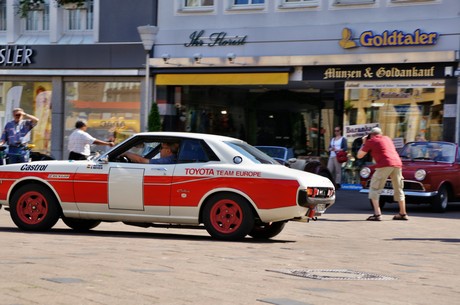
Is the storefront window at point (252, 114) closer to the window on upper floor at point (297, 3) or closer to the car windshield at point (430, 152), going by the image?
the window on upper floor at point (297, 3)

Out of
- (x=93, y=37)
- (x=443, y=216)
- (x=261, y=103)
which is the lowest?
(x=443, y=216)

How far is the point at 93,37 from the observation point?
3247 centimetres

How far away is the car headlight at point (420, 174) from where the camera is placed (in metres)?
20.2

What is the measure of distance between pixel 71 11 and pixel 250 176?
22.1 metres

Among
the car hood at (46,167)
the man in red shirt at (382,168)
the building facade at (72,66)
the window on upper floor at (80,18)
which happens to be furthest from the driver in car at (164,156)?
the window on upper floor at (80,18)

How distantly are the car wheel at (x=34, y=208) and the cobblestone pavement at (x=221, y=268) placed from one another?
0.76 feet

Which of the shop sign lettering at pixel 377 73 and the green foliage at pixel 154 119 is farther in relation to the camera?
the green foliage at pixel 154 119

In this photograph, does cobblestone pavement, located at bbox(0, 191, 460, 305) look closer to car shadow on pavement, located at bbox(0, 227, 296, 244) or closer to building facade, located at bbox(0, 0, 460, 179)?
car shadow on pavement, located at bbox(0, 227, 296, 244)

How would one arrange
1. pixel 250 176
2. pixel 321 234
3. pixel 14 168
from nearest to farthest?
pixel 250 176
pixel 14 168
pixel 321 234

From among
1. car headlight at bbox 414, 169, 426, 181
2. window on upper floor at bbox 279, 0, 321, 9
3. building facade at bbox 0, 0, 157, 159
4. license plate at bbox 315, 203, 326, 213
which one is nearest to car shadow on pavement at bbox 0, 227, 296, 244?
license plate at bbox 315, 203, 326, 213

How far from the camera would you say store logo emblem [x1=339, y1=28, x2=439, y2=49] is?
2631 centimetres

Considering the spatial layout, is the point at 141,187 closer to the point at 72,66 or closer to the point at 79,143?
the point at 79,143

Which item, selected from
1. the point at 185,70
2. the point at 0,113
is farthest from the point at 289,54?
the point at 0,113

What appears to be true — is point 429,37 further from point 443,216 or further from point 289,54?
point 443,216
